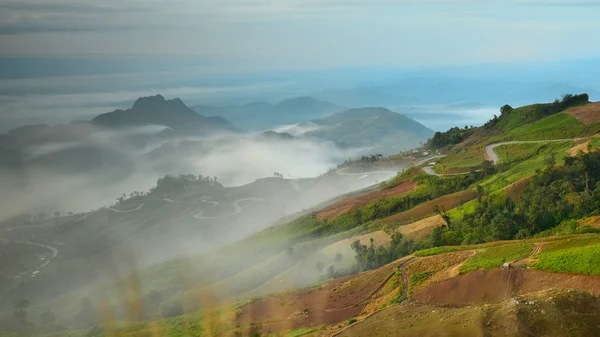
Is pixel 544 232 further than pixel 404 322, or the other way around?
pixel 544 232

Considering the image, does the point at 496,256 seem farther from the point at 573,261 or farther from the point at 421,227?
the point at 421,227

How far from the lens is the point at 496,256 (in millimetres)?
41250

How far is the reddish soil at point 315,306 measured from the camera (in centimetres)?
4258

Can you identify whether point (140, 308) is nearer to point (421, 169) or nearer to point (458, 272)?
point (458, 272)

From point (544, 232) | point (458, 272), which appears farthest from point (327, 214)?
point (458, 272)

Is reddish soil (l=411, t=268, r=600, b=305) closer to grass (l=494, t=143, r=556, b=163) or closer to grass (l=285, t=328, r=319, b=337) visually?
grass (l=285, t=328, r=319, b=337)

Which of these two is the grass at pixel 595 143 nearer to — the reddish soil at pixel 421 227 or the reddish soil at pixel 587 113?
the reddish soil at pixel 587 113

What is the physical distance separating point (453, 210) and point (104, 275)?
108764mm

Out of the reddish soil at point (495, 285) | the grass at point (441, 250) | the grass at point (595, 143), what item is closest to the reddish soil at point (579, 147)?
the grass at point (595, 143)

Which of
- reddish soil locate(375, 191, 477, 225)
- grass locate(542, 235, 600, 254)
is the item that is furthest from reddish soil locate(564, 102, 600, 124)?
grass locate(542, 235, 600, 254)

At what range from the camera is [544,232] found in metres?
49.5

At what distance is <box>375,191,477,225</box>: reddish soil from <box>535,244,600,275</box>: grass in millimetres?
38337

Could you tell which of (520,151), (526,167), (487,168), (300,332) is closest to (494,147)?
(520,151)

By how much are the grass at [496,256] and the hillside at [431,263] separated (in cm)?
14
